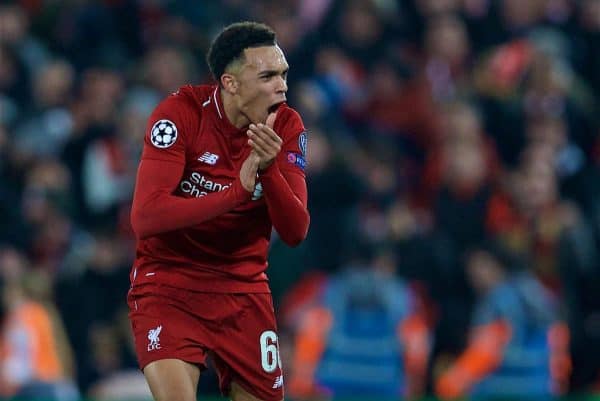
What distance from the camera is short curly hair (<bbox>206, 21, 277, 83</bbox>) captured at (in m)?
5.75

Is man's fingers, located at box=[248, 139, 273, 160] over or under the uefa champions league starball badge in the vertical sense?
under

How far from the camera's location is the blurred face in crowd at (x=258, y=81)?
→ 225 inches

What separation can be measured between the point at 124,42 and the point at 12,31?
1.04m

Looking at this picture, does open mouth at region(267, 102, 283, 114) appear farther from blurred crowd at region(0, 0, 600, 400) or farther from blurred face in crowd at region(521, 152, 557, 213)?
blurred face in crowd at region(521, 152, 557, 213)

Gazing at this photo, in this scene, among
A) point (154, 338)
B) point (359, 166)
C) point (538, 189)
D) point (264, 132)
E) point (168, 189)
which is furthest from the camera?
point (359, 166)

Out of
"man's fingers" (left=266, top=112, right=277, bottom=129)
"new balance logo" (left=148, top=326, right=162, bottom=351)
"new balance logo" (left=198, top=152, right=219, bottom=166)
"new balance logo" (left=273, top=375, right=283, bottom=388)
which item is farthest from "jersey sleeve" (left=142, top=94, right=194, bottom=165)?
"new balance logo" (left=273, top=375, right=283, bottom=388)

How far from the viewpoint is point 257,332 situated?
5.99 metres

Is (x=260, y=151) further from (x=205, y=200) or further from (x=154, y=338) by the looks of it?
(x=154, y=338)

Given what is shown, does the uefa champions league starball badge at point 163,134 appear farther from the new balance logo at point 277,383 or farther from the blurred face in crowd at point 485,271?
the blurred face in crowd at point 485,271

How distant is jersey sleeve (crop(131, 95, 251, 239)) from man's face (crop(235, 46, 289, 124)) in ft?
0.85

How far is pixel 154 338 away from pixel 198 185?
2.15 feet

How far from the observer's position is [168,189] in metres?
5.63

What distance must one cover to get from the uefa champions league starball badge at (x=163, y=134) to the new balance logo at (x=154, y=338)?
0.75 meters

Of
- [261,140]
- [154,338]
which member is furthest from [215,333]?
[261,140]
